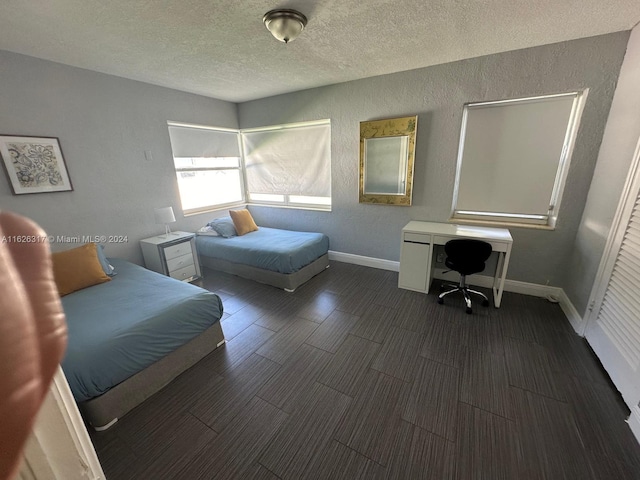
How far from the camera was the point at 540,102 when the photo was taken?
2.49 meters

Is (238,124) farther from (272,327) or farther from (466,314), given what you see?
(466,314)

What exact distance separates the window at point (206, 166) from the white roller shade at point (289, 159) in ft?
0.81

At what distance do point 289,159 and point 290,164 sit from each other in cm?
8

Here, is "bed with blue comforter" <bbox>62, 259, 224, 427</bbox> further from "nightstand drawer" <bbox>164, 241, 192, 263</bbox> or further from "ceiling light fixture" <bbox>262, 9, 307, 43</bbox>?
"ceiling light fixture" <bbox>262, 9, 307, 43</bbox>

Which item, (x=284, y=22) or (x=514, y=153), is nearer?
(x=284, y=22)

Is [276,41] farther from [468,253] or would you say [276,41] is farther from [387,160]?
[468,253]

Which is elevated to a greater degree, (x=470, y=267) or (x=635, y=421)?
(x=470, y=267)

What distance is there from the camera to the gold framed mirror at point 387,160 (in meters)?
3.03

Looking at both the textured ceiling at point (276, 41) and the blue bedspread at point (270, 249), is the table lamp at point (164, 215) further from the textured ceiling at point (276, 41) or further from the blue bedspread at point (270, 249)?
the textured ceiling at point (276, 41)

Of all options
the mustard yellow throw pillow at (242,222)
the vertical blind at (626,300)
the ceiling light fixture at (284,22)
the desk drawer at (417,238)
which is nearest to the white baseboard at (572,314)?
the vertical blind at (626,300)

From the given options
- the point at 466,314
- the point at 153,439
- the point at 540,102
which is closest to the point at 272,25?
the point at 540,102

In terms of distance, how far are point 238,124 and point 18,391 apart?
4.70m

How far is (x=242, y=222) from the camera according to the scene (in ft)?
12.9

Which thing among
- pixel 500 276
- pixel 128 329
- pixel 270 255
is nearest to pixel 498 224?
pixel 500 276
